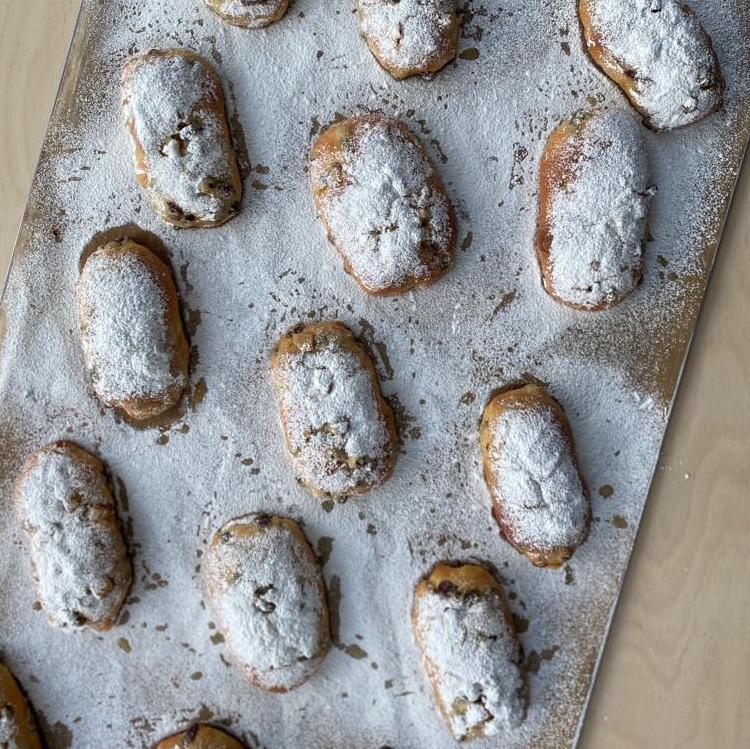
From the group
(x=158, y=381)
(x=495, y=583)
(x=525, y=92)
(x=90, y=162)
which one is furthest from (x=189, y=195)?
(x=495, y=583)

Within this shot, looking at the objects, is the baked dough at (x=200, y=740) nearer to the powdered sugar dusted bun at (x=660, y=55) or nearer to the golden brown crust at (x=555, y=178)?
the golden brown crust at (x=555, y=178)

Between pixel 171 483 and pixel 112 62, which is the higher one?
pixel 112 62

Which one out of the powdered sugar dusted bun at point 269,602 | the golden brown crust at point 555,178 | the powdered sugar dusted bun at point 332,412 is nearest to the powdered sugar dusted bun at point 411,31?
the golden brown crust at point 555,178

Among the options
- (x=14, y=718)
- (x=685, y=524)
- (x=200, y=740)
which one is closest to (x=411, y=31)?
(x=685, y=524)

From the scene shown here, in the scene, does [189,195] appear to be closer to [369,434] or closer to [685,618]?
[369,434]

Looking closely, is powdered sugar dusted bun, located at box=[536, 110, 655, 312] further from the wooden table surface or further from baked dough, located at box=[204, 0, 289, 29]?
baked dough, located at box=[204, 0, 289, 29]

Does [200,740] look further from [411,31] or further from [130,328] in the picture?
[411,31]

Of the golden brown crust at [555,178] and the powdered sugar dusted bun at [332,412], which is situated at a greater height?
the golden brown crust at [555,178]
